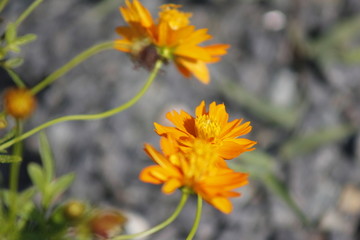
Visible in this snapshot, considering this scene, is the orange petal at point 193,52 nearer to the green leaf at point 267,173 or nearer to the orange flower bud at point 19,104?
the orange flower bud at point 19,104

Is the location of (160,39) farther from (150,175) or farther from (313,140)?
(313,140)

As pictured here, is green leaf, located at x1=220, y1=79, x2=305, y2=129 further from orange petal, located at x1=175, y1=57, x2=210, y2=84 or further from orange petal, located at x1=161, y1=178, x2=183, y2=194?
orange petal, located at x1=161, y1=178, x2=183, y2=194

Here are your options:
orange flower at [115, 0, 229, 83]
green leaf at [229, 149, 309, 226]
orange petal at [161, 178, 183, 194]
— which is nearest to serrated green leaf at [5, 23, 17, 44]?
orange flower at [115, 0, 229, 83]

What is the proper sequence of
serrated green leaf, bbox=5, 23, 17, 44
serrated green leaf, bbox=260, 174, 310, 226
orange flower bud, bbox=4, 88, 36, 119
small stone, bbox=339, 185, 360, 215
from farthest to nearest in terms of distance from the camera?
small stone, bbox=339, 185, 360, 215, serrated green leaf, bbox=260, 174, 310, 226, serrated green leaf, bbox=5, 23, 17, 44, orange flower bud, bbox=4, 88, 36, 119

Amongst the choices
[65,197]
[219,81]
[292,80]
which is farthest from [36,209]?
[292,80]

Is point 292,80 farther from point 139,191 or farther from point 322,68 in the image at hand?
point 139,191

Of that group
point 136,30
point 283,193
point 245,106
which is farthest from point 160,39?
point 245,106
